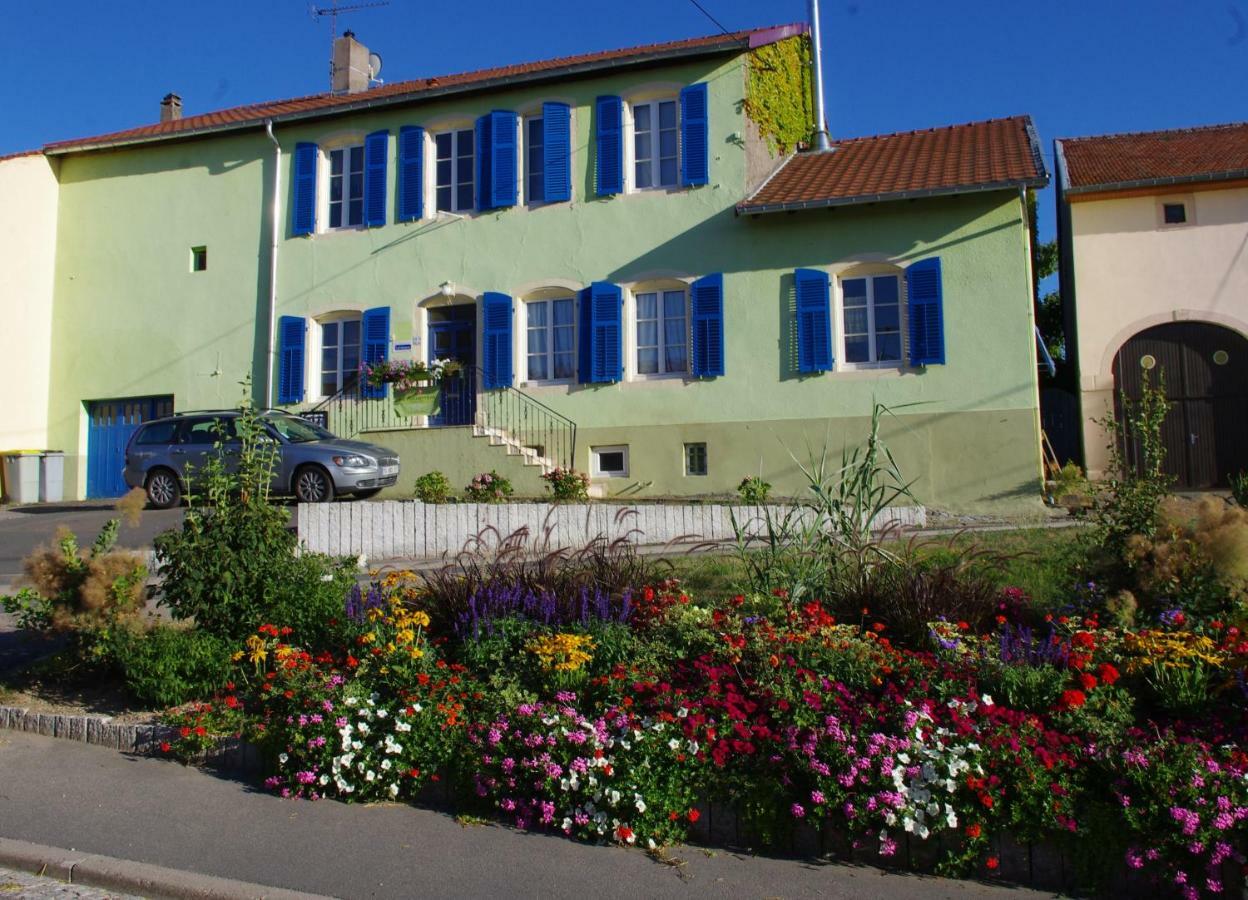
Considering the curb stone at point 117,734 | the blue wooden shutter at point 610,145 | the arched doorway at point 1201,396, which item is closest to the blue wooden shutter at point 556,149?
the blue wooden shutter at point 610,145

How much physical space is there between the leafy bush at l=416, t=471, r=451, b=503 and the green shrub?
360 inches

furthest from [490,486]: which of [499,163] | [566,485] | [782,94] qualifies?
[782,94]

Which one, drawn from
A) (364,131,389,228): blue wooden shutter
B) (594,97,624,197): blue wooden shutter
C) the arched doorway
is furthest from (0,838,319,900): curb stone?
the arched doorway

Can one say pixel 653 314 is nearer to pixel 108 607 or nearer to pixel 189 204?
pixel 189 204

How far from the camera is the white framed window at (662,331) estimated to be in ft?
57.5

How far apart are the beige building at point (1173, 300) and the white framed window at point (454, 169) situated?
10.5 m

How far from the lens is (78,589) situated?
263 inches

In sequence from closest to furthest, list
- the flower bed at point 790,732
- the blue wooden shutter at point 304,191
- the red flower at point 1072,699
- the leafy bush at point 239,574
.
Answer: the flower bed at point 790,732
the red flower at point 1072,699
the leafy bush at point 239,574
the blue wooden shutter at point 304,191

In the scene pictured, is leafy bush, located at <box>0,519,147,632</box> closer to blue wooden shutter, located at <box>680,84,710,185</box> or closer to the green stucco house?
the green stucco house

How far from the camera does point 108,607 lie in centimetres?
667

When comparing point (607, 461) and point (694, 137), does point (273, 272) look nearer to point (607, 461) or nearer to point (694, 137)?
point (607, 461)

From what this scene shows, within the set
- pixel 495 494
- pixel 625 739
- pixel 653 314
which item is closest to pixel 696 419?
pixel 653 314

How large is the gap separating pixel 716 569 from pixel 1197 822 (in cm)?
492

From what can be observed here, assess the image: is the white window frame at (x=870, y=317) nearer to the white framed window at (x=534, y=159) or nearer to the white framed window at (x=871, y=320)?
the white framed window at (x=871, y=320)
